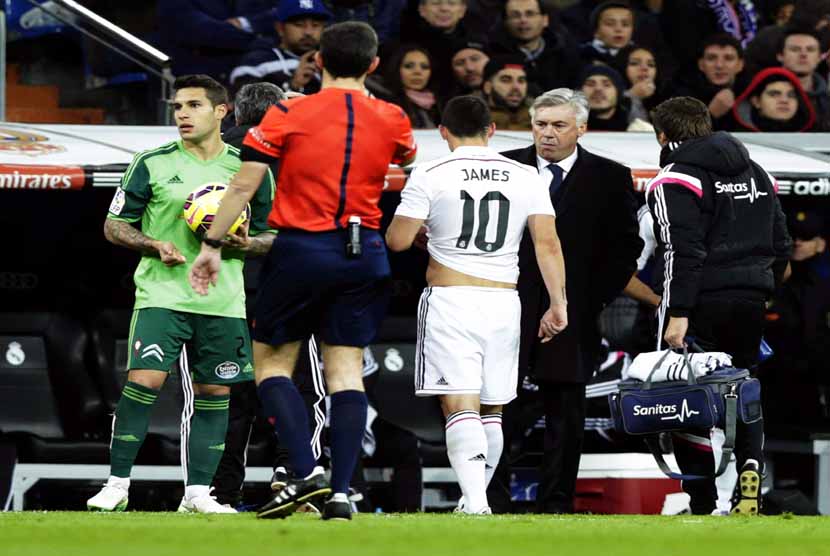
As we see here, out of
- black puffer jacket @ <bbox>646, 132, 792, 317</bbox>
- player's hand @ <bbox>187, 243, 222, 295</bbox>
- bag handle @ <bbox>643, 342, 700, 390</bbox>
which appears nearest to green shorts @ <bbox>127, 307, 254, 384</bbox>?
player's hand @ <bbox>187, 243, 222, 295</bbox>

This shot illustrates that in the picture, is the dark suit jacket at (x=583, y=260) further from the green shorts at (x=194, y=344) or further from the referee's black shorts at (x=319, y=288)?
the referee's black shorts at (x=319, y=288)

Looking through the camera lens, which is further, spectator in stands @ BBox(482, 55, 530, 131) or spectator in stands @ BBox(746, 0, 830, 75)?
spectator in stands @ BBox(746, 0, 830, 75)

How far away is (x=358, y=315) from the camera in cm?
704

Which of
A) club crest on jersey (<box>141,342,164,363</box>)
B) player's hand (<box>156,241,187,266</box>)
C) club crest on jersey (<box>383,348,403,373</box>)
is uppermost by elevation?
player's hand (<box>156,241,187,266</box>)

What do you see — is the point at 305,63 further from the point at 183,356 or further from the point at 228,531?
the point at 228,531

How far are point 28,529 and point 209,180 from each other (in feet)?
6.95

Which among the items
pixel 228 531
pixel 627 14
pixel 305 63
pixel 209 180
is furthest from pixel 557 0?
pixel 228 531

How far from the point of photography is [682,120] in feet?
28.5

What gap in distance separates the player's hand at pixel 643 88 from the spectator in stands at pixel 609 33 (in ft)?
1.14

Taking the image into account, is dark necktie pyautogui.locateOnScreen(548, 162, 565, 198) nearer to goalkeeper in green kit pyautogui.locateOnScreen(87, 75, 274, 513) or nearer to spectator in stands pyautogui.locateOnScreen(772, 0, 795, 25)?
goalkeeper in green kit pyautogui.locateOnScreen(87, 75, 274, 513)

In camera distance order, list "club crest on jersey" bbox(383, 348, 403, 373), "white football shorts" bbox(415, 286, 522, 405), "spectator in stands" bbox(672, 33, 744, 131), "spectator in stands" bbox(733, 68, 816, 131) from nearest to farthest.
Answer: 1. "white football shorts" bbox(415, 286, 522, 405)
2. "club crest on jersey" bbox(383, 348, 403, 373)
3. "spectator in stands" bbox(733, 68, 816, 131)
4. "spectator in stands" bbox(672, 33, 744, 131)

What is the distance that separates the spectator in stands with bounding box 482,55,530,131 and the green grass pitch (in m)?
5.08

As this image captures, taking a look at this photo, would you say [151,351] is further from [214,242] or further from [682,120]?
[682,120]

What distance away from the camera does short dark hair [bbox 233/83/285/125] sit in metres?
8.55
